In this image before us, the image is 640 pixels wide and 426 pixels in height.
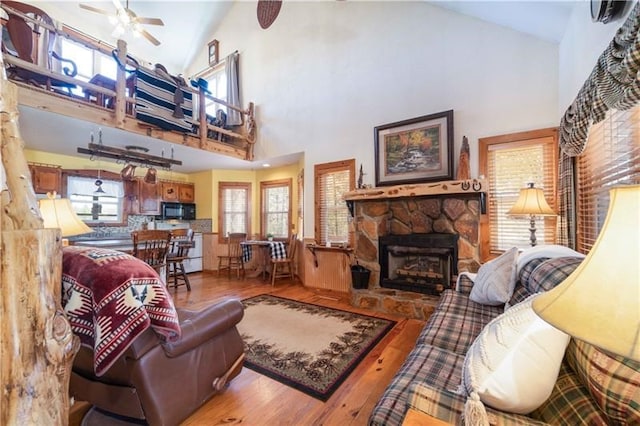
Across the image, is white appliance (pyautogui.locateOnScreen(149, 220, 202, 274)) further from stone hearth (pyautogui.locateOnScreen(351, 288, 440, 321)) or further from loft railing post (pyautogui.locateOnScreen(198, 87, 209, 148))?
stone hearth (pyautogui.locateOnScreen(351, 288, 440, 321))

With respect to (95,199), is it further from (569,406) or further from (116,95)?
(569,406)

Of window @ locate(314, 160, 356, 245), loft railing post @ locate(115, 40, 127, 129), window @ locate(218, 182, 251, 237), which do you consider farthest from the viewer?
window @ locate(218, 182, 251, 237)

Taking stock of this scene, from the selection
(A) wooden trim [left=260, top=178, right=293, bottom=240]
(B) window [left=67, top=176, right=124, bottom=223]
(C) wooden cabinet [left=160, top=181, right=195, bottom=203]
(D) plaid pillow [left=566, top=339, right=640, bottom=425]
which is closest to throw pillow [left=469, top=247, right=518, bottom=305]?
(D) plaid pillow [left=566, top=339, right=640, bottom=425]

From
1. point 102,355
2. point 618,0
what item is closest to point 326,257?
point 102,355

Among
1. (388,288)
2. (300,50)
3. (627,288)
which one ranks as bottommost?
(388,288)

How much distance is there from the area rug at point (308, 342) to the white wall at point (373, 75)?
1.68 meters

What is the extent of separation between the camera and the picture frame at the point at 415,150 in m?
3.40

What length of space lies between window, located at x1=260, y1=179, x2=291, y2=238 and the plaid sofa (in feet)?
14.8

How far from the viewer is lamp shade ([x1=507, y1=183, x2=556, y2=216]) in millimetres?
2465

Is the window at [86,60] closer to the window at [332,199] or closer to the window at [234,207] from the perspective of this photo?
the window at [234,207]

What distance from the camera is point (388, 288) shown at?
364 cm

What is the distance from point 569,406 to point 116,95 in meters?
4.93

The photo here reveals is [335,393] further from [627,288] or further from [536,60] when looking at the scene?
[536,60]

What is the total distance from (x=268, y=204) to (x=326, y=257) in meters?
2.32
